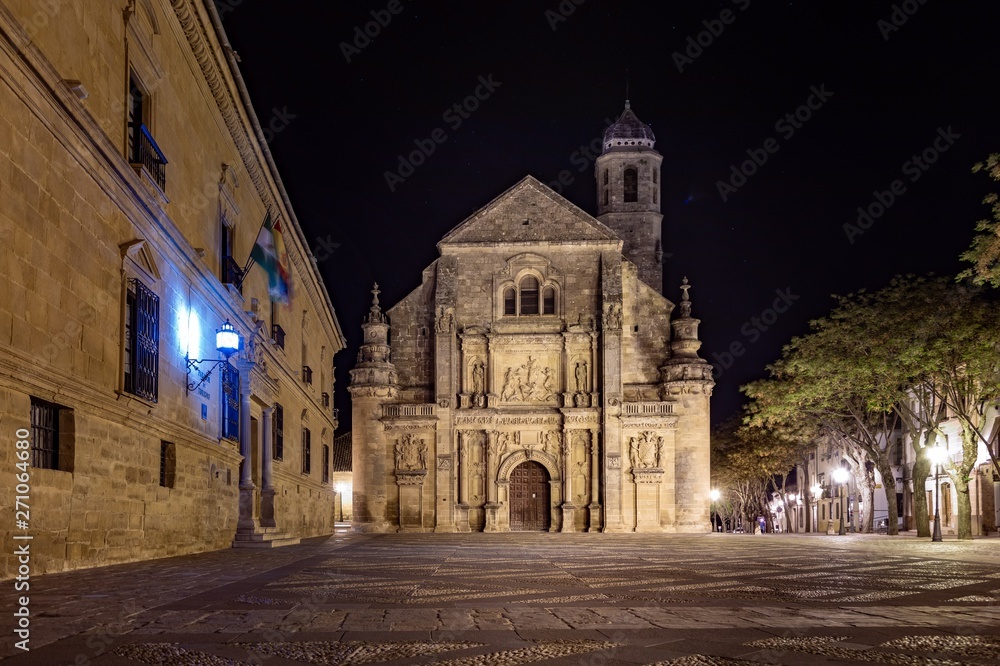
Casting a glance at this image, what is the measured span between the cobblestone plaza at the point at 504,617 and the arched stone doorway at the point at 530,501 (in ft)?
111

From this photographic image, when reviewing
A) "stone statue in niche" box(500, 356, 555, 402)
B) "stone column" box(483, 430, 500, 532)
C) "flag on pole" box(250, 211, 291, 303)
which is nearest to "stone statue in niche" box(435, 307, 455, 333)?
"stone statue in niche" box(500, 356, 555, 402)

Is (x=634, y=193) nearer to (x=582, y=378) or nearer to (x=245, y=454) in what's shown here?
(x=582, y=378)

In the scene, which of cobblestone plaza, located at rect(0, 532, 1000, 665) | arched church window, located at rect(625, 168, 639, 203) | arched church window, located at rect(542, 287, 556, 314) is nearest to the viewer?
cobblestone plaza, located at rect(0, 532, 1000, 665)

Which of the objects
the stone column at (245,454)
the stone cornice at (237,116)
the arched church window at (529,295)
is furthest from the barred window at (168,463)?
the arched church window at (529,295)

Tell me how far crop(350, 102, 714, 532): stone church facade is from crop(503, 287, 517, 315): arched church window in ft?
0.18

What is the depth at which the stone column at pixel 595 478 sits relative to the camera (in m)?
46.6

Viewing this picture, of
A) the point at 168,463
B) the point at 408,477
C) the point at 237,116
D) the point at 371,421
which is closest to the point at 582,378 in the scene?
the point at 408,477

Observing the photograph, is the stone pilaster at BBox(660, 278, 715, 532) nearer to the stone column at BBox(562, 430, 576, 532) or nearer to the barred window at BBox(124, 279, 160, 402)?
the stone column at BBox(562, 430, 576, 532)

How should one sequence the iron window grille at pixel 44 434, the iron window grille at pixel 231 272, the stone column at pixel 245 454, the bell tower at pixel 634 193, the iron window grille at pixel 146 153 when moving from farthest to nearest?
the bell tower at pixel 634 193 < the iron window grille at pixel 231 272 < the stone column at pixel 245 454 < the iron window grille at pixel 146 153 < the iron window grille at pixel 44 434

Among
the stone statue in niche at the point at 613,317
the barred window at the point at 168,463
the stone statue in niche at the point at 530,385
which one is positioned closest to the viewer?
the barred window at the point at 168,463

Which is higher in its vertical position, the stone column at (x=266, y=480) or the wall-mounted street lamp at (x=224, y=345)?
the wall-mounted street lamp at (x=224, y=345)

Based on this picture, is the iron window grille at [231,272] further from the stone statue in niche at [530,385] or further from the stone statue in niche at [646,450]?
the stone statue in niche at [646,450]

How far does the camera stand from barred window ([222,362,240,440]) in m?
21.4

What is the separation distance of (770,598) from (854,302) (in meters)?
28.5
